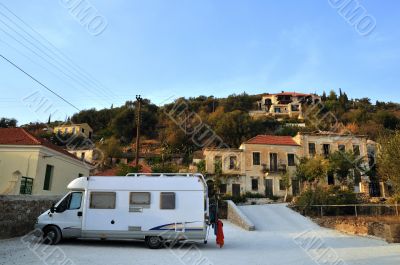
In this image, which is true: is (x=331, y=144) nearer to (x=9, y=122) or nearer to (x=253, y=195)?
(x=253, y=195)

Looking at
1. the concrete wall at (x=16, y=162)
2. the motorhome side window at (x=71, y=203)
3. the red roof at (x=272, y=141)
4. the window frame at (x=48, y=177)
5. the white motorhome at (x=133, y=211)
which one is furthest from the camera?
the red roof at (x=272, y=141)

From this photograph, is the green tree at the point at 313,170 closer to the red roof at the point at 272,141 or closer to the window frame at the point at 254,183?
the red roof at the point at 272,141

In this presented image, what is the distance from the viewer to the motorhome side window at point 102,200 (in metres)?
13.4

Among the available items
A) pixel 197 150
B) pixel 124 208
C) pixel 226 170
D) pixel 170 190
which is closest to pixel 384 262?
pixel 170 190

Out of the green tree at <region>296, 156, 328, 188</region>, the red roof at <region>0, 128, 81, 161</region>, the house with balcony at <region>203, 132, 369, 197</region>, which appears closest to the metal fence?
the green tree at <region>296, 156, 328, 188</region>

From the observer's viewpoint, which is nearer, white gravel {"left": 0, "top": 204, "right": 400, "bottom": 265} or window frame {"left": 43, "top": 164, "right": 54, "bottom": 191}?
white gravel {"left": 0, "top": 204, "right": 400, "bottom": 265}

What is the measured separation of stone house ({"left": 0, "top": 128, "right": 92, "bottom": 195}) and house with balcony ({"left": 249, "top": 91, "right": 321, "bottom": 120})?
6685cm

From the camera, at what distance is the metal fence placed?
25.4 m

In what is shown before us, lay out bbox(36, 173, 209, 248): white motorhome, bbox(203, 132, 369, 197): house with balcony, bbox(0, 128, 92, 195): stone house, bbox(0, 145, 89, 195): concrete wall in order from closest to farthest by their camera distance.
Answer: bbox(36, 173, 209, 248): white motorhome, bbox(0, 128, 92, 195): stone house, bbox(0, 145, 89, 195): concrete wall, bbox(203, 132, 369, 197): house with balcony

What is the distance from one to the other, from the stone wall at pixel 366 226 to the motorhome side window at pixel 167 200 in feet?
33.6

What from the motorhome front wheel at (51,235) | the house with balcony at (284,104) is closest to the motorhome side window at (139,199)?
the motorhome front wheel at (51,235)

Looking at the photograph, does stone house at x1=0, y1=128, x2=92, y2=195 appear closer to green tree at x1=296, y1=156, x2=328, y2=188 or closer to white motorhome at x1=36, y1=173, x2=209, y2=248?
white motorhome at x1=36, y1=173, x2=209, y2=248

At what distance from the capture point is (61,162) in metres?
24.4

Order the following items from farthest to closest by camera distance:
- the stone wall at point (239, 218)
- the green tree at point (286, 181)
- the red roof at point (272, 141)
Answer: the red roof at point (272, 141) < the green tree at point (286, 181) < the stone wall at point (239, 218)
